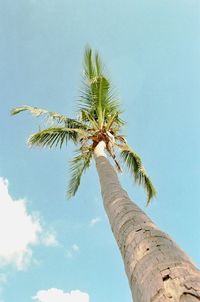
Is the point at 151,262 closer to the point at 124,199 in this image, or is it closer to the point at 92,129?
the point at 124,199

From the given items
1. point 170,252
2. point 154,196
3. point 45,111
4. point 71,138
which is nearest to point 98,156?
point 71,138

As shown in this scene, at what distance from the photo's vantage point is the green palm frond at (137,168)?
28.6 feet

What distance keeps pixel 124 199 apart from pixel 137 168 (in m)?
5.25

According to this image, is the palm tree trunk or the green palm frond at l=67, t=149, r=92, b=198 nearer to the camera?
the palm tree trunk

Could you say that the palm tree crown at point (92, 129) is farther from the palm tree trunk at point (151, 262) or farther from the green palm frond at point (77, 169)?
the palm tree trunk at point (151, 262)

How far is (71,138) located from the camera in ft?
27.8

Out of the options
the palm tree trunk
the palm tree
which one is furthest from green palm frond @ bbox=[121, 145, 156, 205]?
the palm tree trunk

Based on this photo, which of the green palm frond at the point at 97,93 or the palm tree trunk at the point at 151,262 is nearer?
the palm tree trunk at the point at 151,262

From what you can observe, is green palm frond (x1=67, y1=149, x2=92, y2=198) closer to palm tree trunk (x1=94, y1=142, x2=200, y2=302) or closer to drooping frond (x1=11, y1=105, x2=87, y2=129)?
drooping frond (x1=11, y1=105, x2=87, y2=129)

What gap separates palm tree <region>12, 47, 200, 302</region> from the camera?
177 centimetres

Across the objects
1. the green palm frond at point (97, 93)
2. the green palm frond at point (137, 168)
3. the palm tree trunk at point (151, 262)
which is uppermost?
the green palm frond at point (97, 93)


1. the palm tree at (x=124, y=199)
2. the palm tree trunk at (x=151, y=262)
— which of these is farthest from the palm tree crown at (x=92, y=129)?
the palm tree trunk at (x=151, y=262)

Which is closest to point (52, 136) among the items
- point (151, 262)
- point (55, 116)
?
point (55, 116)

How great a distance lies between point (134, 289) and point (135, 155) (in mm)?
6632
